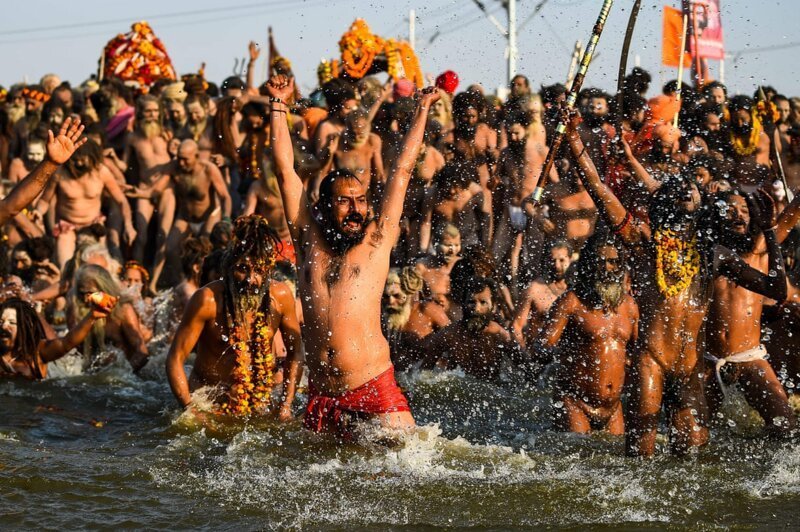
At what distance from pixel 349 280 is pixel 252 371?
162 centimetres

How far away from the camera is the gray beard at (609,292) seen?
7.50 meters

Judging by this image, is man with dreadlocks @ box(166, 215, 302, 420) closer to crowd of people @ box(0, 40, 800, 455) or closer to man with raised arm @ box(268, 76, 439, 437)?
crowd of people @ box(0, 40, 800, 455)

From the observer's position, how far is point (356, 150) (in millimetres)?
11484

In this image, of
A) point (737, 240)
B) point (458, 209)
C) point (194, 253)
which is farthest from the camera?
point (458, 209)

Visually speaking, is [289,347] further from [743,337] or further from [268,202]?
[268,202]

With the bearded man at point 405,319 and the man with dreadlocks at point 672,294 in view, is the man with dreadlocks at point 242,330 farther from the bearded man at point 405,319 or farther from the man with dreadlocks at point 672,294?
the bearded man at point 405,319

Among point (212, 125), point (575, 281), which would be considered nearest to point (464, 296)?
point (575, 281)

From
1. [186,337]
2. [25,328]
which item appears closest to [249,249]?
[186,337]

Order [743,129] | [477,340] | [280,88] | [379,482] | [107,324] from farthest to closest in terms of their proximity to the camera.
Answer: [743,129]
[107,324]
[477,340]
[280,88]
[379,482]

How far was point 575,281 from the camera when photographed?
301 inches

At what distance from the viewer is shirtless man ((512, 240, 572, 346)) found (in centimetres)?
926

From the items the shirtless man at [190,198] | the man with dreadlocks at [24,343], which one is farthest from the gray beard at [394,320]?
the shirtless man at [190,198]

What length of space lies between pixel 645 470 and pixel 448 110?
20.6 feet

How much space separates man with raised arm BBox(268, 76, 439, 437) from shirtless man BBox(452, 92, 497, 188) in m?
5.58
